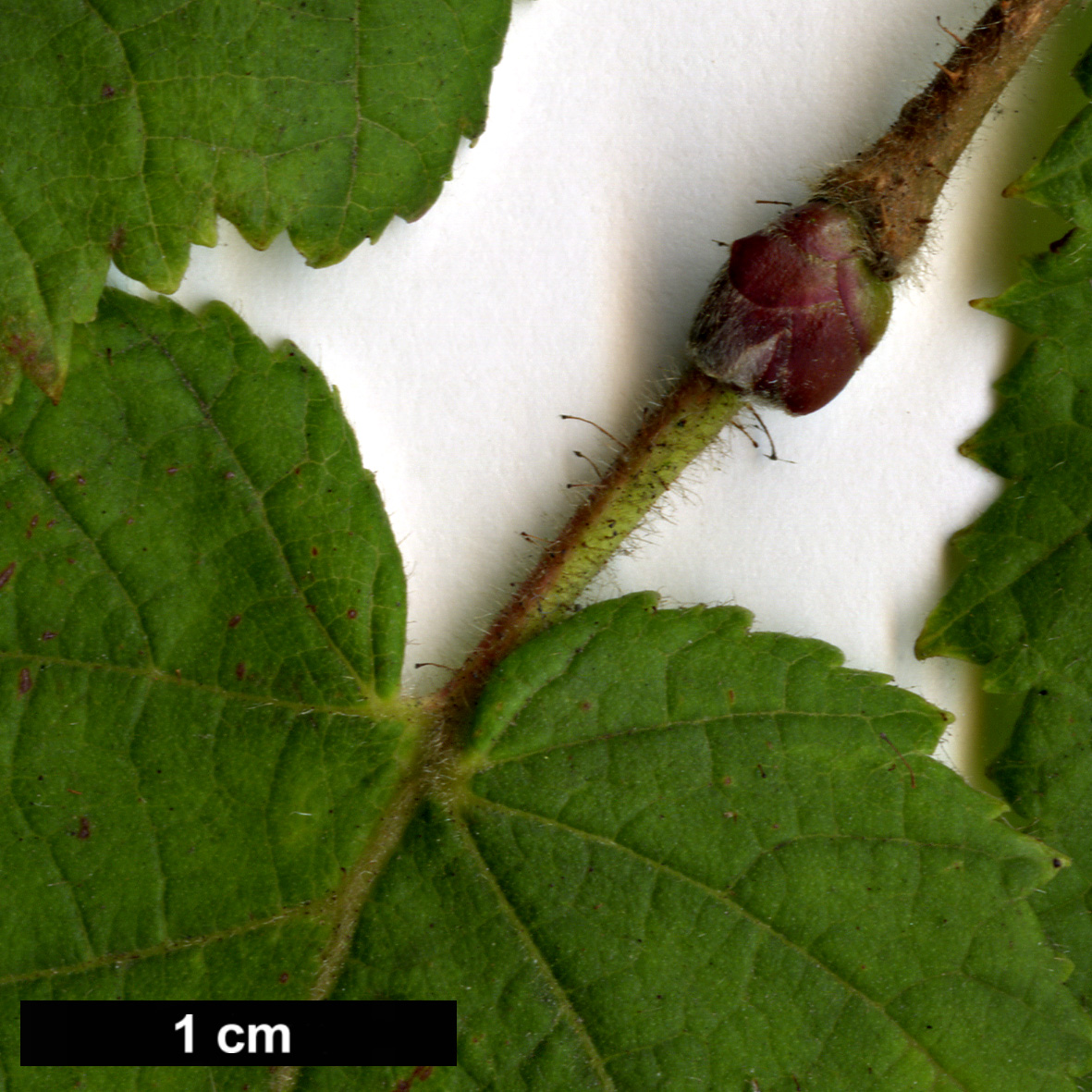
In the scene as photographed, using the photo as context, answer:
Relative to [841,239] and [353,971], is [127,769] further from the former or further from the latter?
[841,239]

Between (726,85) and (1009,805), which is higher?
(726,85)

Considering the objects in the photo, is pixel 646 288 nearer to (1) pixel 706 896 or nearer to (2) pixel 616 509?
(2) pixel 616 509

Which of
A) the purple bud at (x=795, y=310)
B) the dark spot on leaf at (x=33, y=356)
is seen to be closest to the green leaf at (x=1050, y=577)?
the purple bud at (x=795, y=310)

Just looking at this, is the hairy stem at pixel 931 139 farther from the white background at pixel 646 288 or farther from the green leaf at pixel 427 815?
the green leaf at pixel 427 815

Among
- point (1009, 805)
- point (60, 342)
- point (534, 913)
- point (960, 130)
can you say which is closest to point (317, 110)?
point (60, 342)

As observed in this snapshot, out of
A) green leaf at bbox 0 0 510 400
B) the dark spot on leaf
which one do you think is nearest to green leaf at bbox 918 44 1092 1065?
green leaf at bbox 0 0 510 400

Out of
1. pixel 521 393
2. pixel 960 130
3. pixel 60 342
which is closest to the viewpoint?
pixel 60 342
